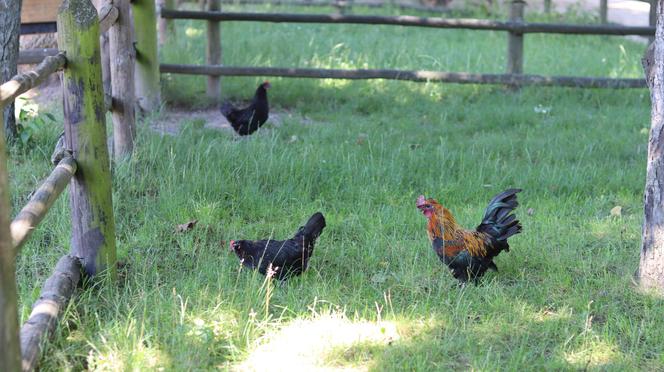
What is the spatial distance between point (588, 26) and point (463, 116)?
6.83 ft

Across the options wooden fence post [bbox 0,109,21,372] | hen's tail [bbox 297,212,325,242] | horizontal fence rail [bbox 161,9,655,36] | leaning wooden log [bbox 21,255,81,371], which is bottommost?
hen's tail [bbox 297,212,325,242]

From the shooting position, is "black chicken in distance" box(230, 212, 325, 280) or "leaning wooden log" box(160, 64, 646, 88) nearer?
"black chicken in distance" box(230, 212, 325, 280)

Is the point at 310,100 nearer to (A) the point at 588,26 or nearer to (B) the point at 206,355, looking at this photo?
(A) the point at 588,26

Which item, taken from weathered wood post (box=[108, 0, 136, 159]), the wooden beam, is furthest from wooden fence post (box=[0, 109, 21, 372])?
weathered wood post (box=[108, 0, 136, 159])

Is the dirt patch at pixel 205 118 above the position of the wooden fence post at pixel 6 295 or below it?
below

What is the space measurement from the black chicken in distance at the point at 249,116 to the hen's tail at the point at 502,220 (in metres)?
3.34

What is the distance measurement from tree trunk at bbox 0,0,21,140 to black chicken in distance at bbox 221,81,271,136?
7.10 feet

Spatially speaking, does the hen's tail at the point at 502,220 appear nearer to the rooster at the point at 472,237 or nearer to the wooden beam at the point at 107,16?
the rooster at the point at 472,237

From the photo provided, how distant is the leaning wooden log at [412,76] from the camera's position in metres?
9.05

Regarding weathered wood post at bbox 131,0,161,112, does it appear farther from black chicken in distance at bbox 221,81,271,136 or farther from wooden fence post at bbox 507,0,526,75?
wooden fence post at bbox 507,0,526,75

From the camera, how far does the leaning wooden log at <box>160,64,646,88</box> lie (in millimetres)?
9047

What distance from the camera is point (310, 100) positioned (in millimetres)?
9477

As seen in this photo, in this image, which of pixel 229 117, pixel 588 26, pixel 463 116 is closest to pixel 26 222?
pixel 229 117

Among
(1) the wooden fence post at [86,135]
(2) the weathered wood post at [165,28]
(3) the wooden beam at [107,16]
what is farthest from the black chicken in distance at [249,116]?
(1) the wooden fence post at [86,135]
